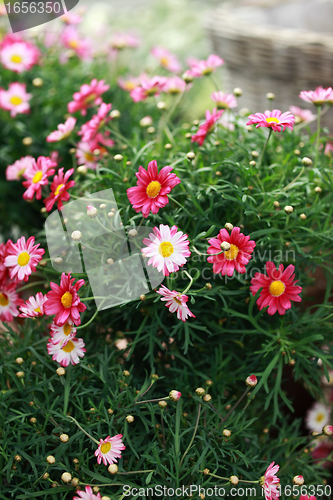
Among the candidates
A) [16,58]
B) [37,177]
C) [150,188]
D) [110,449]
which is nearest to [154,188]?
[150,188]

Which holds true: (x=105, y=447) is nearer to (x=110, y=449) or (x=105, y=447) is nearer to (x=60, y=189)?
(x=110, y=449)

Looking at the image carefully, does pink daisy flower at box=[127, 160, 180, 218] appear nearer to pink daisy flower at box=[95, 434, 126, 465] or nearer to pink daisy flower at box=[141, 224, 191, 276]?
pink daisy flower at box=[141, 224, 191, 276]

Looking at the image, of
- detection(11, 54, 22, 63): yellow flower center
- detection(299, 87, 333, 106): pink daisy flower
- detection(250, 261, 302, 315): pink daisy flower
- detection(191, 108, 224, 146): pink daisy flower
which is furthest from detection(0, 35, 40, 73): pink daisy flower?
detection(250, 261, 302, 315): pink daisy flower

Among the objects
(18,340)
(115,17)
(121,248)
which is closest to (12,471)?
(18,340)

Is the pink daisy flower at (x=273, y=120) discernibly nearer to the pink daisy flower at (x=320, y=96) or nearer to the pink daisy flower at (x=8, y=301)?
the pink daisy flower at (x=320, y=96)

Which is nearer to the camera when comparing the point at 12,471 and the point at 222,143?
the point at 12,471

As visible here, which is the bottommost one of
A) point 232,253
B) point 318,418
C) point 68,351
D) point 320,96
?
point 318,418

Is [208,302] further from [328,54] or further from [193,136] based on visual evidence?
[328,54]
